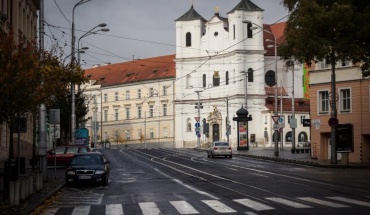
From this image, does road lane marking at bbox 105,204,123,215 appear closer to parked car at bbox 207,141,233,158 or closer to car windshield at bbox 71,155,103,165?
car windshield at bbox 71,155,103,165

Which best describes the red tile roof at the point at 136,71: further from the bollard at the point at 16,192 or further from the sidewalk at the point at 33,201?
the bollard at the point at 16,192

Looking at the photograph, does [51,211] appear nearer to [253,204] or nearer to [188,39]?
[253,204]

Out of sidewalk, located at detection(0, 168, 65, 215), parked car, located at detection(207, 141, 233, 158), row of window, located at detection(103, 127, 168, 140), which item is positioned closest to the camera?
sidewalk, located at detection(0, 168, 65, 215)

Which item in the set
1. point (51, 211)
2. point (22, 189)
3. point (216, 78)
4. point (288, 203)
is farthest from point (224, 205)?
point (216, 78)

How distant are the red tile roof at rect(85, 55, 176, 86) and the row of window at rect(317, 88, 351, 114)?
254ft

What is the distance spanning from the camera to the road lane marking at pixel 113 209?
1945cm

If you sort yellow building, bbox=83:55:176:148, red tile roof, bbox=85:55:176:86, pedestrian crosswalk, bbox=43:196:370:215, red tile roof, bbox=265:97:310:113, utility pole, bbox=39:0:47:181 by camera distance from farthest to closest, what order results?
red tile roof, bbox=85:55:176:86 < yellow building, bbox=83:55:176:148 < red tile roof, bbox=265:97:310:113 < utility pole, bbox=39:0:47:181 < pedestrian crosswalk, bbox=43:196:370:215

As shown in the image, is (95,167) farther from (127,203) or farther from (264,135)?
(264,135)

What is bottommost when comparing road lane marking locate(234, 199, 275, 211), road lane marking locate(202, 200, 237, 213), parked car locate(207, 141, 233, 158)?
road lane marking locate(202, 200, 237, 213)

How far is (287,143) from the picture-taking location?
364 ft

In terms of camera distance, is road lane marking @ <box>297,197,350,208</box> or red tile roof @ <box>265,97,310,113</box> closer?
road lane marking @ <box>297,197,350,208</box>

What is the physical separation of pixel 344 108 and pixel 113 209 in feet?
117

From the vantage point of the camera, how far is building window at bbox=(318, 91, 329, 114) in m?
55.6

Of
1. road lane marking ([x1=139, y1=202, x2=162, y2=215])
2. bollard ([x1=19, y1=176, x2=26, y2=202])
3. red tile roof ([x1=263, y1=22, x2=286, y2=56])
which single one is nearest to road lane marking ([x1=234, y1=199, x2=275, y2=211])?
road lane marking ([x1=139, y1=202, x2=162, y2=215])
